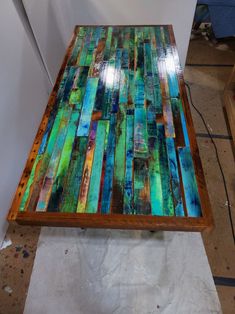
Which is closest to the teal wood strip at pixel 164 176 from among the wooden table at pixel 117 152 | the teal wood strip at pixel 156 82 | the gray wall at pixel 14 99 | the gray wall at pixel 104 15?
the wooden table at pixel 117 152

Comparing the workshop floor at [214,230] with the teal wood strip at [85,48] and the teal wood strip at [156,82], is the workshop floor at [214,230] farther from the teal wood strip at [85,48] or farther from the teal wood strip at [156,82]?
the teal wood strip at [85,48]

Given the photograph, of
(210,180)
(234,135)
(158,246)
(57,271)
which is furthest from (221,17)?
(57,271)

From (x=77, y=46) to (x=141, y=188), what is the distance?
0.90 metres

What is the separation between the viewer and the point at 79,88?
1.03 m

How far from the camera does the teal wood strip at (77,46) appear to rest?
3.83 ft

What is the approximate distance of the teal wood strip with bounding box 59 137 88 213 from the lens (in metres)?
0.69

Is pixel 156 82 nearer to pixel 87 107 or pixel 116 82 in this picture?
pixel 116 82

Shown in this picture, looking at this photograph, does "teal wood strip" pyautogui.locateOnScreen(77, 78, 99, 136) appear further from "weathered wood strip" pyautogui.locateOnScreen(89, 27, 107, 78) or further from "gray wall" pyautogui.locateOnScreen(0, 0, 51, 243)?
"gray wall" pyautogui.locateOnScreen(0, 0, 51, 243)

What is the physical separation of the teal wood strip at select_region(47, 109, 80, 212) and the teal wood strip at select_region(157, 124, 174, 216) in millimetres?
306

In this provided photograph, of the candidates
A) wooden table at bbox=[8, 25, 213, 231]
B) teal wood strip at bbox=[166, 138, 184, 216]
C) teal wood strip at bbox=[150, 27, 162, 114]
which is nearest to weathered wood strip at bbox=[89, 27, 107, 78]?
wooden table at bbox=[8, 25, 213, 231]

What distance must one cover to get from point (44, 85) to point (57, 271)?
106cm

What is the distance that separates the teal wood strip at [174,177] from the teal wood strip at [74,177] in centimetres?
28

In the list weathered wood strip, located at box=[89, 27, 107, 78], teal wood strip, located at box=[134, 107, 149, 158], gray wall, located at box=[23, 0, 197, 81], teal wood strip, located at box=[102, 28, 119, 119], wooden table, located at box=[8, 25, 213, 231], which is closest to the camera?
wooden table, located at box=[8, 25, 213, 231]

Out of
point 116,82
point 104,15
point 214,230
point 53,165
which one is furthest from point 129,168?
point 104,15
